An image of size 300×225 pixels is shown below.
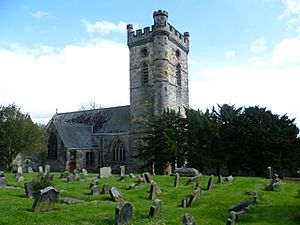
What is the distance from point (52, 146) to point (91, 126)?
5.79 meters

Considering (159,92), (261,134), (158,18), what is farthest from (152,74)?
(261,134)

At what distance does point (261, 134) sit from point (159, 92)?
1243 cm

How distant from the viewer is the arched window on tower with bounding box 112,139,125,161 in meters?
39.7

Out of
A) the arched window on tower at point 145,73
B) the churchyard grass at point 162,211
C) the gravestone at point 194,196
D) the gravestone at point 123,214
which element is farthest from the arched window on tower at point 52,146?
the gravestone at point 123,214

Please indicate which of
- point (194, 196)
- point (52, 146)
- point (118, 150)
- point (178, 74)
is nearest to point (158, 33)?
point (178, 74)

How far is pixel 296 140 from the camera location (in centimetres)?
2964

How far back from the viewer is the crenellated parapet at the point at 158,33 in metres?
37.4

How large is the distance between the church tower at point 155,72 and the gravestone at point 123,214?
26.7 metres

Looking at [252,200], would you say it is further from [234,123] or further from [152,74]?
[152,74]

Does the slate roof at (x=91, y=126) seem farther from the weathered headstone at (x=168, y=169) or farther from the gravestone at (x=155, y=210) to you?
the gravestone at (x=155, y=210)

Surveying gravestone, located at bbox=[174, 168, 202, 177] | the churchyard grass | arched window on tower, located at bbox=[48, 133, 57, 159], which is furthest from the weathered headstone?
the churchyard grass

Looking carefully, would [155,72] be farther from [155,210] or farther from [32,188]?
[155,210]

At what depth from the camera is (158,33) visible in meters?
37.5

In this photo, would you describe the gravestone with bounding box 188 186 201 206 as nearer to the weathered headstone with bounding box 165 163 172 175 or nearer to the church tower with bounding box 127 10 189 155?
the weathered headstone with bounding box 165 163 172 175
